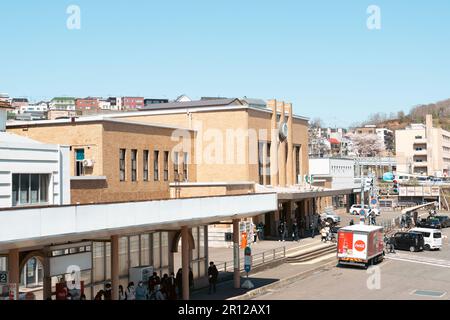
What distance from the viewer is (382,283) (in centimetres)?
3350

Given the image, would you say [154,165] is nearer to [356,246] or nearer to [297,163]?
[356,246]

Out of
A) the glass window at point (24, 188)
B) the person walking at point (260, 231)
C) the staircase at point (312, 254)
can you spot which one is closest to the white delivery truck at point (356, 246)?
the staircase at point (312, 254)

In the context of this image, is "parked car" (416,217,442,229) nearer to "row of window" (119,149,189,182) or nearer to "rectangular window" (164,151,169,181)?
"row of window" (119,149,189,182)

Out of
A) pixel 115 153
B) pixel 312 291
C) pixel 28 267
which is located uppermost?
pixel 115 153

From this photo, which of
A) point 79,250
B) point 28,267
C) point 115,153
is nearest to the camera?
point 79,250

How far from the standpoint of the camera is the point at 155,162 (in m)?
42.8

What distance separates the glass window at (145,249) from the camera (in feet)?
89.0

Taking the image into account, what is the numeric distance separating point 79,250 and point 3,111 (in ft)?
45.0

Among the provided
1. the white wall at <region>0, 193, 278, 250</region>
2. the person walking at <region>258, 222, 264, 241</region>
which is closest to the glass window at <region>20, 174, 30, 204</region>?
the white wall at <region>0, 193, 278, 250</region>

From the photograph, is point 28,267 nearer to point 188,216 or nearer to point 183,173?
point 188,216

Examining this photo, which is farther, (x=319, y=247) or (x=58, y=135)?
(x=319, y=247)

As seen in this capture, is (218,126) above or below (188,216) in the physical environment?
above
